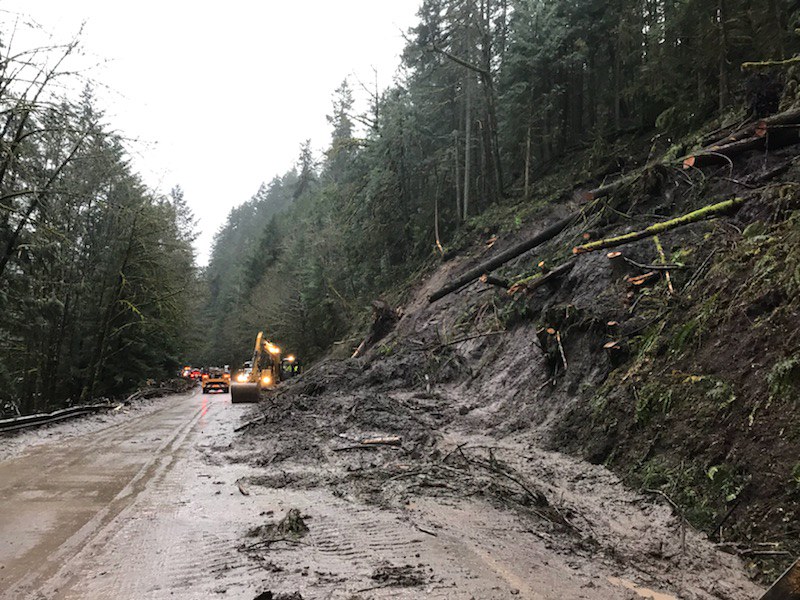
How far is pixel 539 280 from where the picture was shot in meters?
12.5

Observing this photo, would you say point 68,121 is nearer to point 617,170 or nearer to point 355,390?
point 355,390

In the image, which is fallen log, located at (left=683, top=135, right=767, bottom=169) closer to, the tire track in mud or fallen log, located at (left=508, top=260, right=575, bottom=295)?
fallen log, located at (left=508, top=260, right=575, bottom=295)

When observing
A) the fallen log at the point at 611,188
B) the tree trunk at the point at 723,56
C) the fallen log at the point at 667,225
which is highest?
the tree trunk at the point at 723,56

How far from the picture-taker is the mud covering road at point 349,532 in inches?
143

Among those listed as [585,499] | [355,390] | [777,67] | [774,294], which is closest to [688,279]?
[774,294]

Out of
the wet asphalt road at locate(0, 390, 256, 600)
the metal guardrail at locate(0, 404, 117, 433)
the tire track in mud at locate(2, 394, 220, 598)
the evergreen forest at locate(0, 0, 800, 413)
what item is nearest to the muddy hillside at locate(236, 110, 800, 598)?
the wet asphalt road at locate(0, 390, 256, 600)

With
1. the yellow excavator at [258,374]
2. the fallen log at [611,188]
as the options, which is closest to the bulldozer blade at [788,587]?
the fallen log at [611,188]

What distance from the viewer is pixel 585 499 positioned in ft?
18.5

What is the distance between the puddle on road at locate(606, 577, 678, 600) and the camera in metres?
3.48

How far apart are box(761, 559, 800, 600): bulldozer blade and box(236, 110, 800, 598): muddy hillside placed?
2.00m

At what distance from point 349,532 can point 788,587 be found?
375 centimetres

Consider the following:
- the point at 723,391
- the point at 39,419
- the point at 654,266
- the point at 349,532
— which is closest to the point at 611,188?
the point at 654,266

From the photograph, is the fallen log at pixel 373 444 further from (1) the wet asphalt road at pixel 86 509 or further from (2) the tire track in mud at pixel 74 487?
(2) the tire track in mud at pixel 74 487

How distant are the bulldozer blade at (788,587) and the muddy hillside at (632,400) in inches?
78.9
